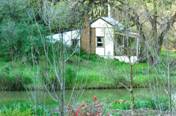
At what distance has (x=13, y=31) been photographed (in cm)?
1878

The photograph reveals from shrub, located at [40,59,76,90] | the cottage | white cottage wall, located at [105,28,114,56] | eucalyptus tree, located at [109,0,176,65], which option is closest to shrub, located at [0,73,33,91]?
shrub, located at [40,59,76,90]

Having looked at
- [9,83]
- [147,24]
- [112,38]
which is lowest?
[9,83]

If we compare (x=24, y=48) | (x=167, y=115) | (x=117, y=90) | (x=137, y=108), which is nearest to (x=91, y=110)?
(x=167, y=115)

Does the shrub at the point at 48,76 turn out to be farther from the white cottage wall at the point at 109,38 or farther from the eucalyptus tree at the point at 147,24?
the white cottage wall at the point at 109,38

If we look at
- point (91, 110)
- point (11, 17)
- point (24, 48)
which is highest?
point (11, 17)

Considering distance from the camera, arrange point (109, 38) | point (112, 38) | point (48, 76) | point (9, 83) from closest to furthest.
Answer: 1. point (48, 76)
2. point (112, 38)
3. point (109, 38)
4. point (9, 83)

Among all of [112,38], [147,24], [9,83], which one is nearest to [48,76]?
[112,38]

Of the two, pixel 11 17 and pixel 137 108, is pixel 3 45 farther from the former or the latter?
pixel 137 108

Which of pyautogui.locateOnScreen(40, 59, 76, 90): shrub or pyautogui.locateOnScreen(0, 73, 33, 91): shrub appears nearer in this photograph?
pyautogui.locateOnScreen(40, 59, 76, 90): shrub

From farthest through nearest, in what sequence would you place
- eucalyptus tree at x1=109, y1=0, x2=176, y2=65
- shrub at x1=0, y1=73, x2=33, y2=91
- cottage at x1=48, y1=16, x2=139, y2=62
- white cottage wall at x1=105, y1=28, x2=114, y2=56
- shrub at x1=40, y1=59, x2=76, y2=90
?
shrub at x1=0, y1=73, x2=33, y2=91, white cottage wall at x1=105, y1=28, x2=114, y2=56, eucalyptus tree at x1=109, y1=0, x2=176, y2=65, cottage at x1=48, y1=16, x2=139, y2=62, shrub at x1=40, y1=59, x2=76, y2=90

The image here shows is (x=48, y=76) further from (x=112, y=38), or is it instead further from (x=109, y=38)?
(x=109, y=38)

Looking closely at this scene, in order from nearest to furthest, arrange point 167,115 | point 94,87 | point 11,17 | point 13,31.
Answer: point 167,115
point 94,87
point 13,31
point 11,17

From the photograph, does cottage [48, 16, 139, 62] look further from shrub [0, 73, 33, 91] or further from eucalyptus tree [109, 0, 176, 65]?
shrub [0, 73, 33, 91]

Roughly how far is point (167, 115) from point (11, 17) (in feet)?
55.8
